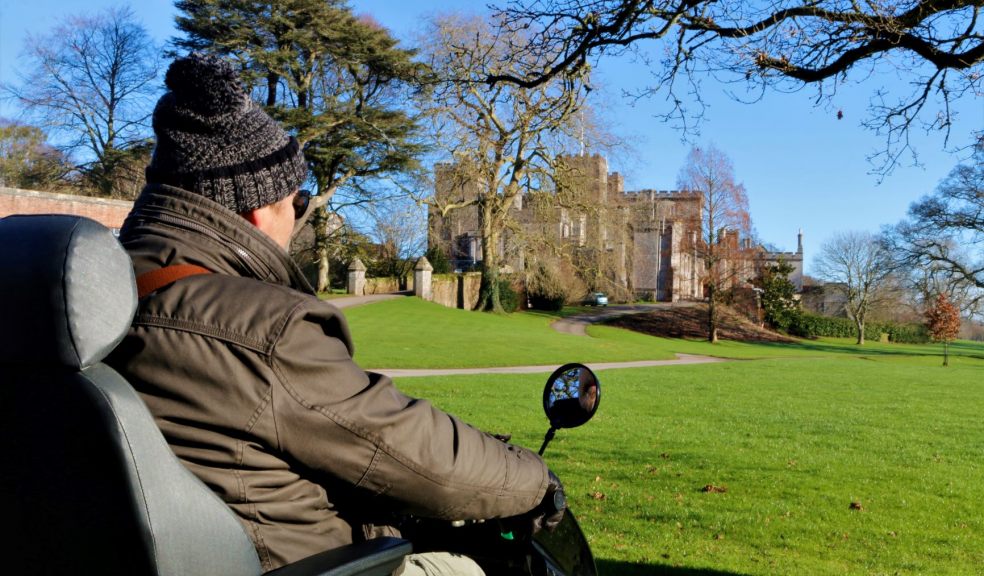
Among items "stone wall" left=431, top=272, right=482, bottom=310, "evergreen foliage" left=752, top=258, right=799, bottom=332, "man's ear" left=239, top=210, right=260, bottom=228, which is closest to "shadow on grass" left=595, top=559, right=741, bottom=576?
"man's ear" left=239, top=210, right=260, bottom=228

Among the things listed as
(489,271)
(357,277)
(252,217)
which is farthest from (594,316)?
(252,217)

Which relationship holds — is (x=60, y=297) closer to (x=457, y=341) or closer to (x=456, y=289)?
(x=457, y=341)

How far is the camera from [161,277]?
1.73 meters

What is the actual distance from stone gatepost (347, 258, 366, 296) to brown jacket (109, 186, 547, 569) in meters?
43.8

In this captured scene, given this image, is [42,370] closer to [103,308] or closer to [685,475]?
[103,308]

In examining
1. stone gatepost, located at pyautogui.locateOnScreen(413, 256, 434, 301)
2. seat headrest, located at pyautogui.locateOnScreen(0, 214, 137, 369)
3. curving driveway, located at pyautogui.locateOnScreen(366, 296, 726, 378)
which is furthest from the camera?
stone gatepost, located at pyautogui.locateOnScreen(413, 256, 434, 301)

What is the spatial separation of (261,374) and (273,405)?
71mm

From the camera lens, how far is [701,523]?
19.2ft

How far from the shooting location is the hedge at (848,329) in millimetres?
60469

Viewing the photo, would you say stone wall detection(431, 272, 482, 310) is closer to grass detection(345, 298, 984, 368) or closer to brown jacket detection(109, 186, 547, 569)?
grass detection(345, 298, 984, 368)

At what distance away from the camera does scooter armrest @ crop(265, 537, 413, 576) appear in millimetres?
1582

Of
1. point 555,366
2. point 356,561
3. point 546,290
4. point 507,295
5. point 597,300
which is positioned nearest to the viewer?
point 356,561

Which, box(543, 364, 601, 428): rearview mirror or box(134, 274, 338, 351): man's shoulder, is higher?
box(134, 274, 338, 351): man's shoulder

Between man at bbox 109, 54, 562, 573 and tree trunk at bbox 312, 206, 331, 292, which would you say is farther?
tree trunk at bbox 312, 206, 331, 292
